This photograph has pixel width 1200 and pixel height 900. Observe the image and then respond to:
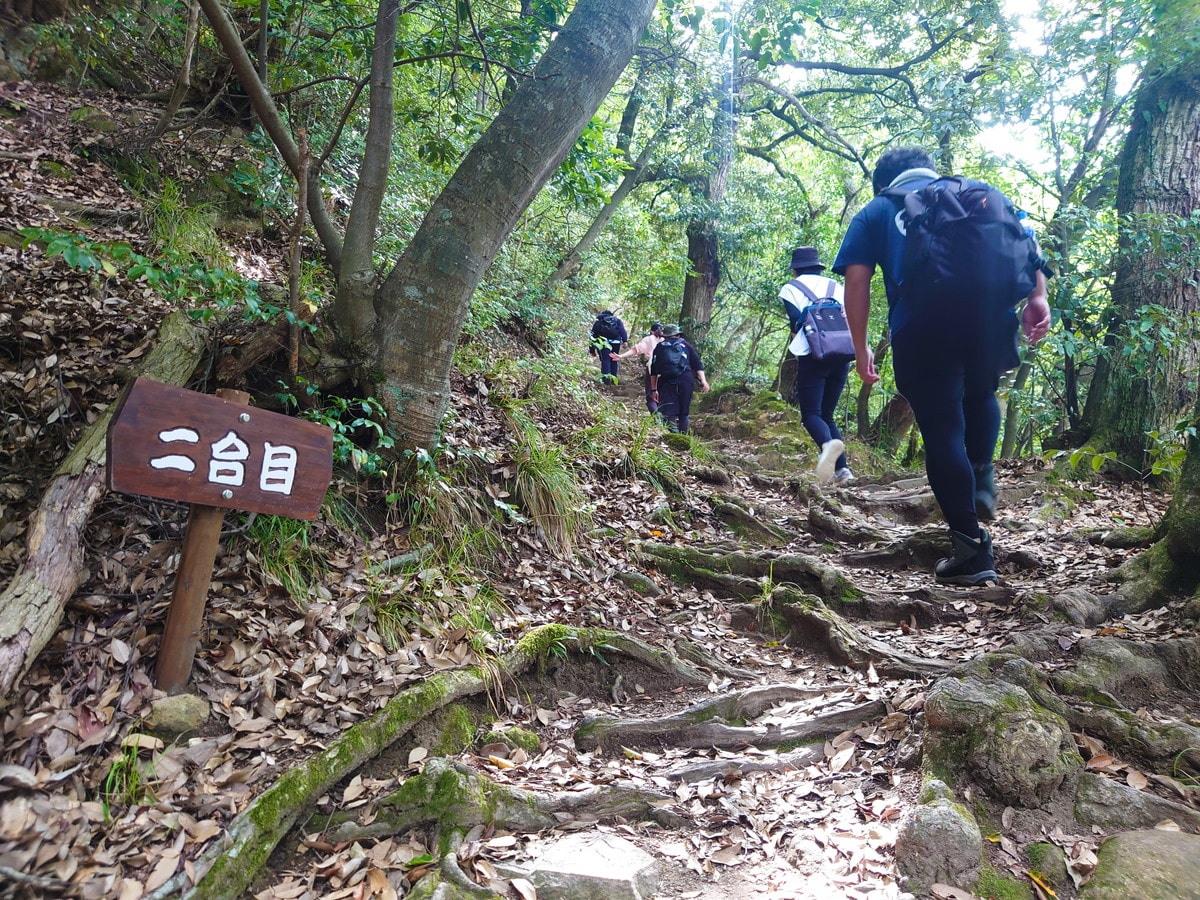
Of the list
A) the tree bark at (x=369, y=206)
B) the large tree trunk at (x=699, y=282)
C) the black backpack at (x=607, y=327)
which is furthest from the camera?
the large tree trunk at (x=699, y=282)

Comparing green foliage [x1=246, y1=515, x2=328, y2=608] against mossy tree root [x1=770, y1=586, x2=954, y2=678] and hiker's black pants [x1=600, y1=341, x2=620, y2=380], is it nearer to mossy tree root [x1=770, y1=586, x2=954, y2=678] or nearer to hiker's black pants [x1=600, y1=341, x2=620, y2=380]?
mossy tree root [x1=770, y1=586, x2=954, y2=678]

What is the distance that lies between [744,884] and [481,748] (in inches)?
44.4

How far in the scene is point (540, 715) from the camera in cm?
301

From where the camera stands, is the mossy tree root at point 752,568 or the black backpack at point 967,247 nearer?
the black backpack at point 967,247

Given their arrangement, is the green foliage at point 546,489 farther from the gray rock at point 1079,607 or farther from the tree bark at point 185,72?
the tree bark at point 185,72

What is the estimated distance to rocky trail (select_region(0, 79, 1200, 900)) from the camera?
2.02 metres

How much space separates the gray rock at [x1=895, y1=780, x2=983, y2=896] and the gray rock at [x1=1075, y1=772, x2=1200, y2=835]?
396 mm

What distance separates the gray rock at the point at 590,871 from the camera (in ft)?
6.57

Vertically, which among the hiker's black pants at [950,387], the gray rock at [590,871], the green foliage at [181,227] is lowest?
the gray rock at [590,871]

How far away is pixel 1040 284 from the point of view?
3.68 metres

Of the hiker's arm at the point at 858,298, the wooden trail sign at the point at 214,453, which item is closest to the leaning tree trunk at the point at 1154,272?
the hiker's arm at the point at 858,298

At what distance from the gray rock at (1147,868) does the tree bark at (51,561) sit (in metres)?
3.26

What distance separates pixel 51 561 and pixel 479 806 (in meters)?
1.76

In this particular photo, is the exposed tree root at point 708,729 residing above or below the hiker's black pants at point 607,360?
below
